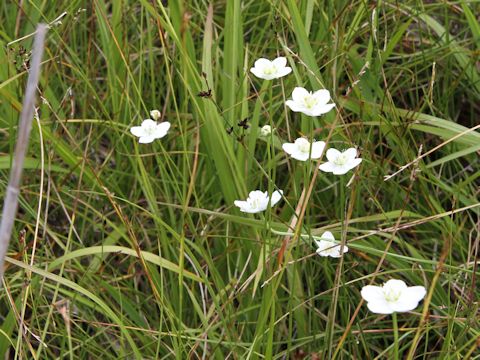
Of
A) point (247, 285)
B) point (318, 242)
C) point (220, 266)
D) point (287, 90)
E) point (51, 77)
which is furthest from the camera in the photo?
point (51, 77)

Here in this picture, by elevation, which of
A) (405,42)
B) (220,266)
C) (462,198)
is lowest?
(220,266)

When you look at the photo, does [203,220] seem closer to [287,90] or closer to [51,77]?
[287,90]

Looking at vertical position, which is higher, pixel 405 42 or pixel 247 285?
pixel 405 42

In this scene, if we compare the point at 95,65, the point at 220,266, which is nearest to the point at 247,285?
the point at 220,266

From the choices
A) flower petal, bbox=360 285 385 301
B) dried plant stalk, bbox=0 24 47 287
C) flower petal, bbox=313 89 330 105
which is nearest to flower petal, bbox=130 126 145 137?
flower petal, bbox=313 89 330 105

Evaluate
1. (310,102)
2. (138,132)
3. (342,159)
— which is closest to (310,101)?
Answer: (310,102)

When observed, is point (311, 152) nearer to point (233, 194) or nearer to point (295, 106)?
point (295, 106)

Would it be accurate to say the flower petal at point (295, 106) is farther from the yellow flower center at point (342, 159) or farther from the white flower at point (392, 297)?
the white flower at point (392, 297)

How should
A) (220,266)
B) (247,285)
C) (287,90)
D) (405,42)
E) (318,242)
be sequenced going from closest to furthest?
(318,242) → (247,285) → (220,266) → (287,90) → (405,42)
